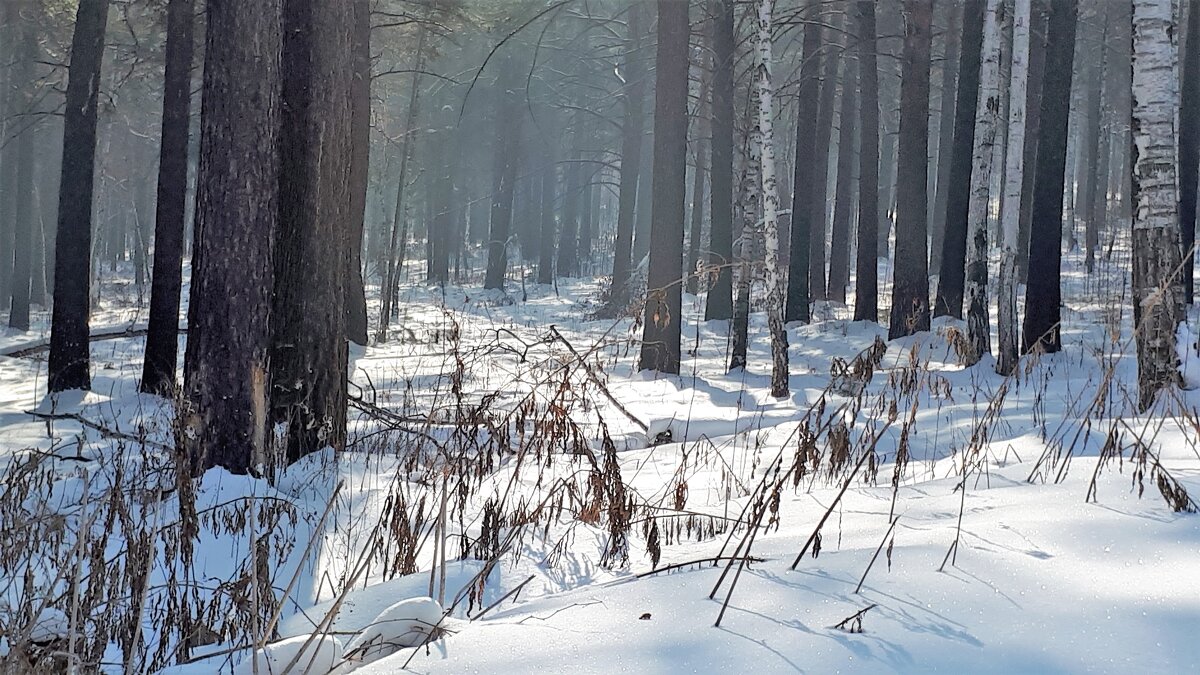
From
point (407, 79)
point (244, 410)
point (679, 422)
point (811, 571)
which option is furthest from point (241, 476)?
point (407, 79)

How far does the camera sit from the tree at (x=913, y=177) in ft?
47.4

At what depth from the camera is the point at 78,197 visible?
435 inches

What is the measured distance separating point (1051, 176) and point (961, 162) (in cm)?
391

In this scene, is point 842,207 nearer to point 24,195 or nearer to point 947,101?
point 947,101

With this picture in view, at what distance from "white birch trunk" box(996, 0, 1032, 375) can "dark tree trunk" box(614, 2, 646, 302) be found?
35.8 ft

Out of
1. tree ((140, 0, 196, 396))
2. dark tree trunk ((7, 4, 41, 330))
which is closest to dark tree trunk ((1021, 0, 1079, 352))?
tree ((140, 0, 196, 396))

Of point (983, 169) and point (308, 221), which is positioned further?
point (983, 169)

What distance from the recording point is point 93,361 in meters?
14.0

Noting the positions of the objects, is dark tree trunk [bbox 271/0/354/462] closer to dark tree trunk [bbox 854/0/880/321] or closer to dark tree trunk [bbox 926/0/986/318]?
dark tree trunk [bbox 926/0/986/318]

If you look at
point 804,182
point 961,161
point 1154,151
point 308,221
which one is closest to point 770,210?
point 1154,151

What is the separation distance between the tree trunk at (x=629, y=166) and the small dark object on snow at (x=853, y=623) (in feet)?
62.0

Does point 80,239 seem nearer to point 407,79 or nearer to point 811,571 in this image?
point 811,571

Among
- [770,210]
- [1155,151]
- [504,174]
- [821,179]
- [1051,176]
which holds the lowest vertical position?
[770,210]

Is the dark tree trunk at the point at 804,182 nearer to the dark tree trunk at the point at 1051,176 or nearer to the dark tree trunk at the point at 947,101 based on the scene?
the dark tree trunk at the point at 947,101
